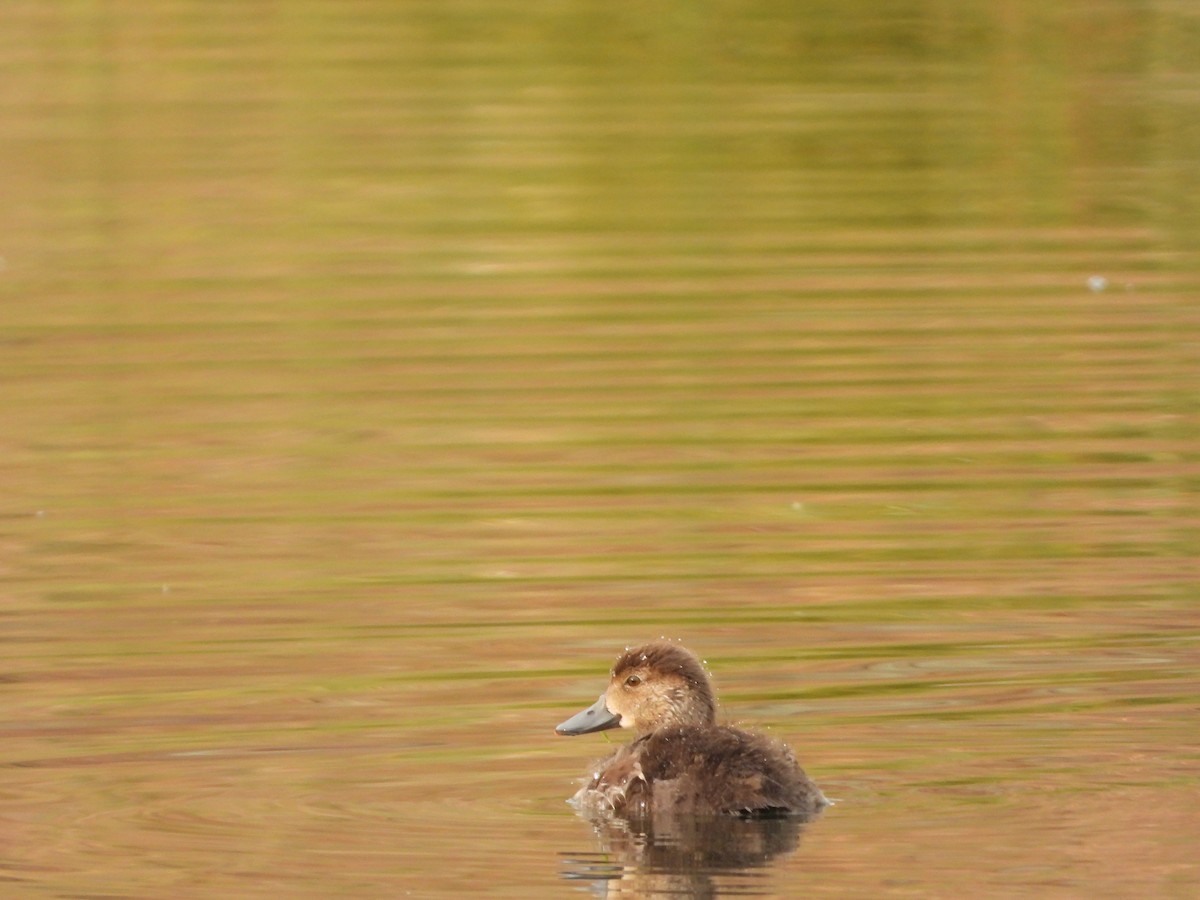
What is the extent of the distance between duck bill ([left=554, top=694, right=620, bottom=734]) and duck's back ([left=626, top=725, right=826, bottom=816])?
21 centimetres

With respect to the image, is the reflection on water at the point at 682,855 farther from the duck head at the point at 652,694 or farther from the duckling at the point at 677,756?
the duck head at the point at 652,694

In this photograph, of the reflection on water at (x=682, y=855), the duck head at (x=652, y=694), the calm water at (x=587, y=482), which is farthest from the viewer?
the duck head at (x=652, y=694)

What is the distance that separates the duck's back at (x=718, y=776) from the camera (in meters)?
7.31

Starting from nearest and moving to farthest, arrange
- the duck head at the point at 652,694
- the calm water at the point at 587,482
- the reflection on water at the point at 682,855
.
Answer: the reflection on water at the point at 682,855 < the calm water at the point at 587,482 < the duck head at the point at 652,694

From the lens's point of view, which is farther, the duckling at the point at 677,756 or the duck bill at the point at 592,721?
the duck bill at the point at 592,721

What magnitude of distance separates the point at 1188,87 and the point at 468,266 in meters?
9.58

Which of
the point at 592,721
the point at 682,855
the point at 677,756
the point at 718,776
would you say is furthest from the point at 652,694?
the point at 682,855

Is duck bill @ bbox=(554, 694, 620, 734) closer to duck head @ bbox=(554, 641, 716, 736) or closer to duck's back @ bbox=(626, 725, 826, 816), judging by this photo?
duck head @ bbox=(554, 641, 716, 736)

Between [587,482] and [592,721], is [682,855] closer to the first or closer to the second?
[592,721]

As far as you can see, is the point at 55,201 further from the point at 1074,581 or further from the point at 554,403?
the point at 1074,581

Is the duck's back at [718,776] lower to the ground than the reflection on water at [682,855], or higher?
higher

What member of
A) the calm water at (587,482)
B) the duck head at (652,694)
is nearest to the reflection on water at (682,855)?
the calm water at (587,482)

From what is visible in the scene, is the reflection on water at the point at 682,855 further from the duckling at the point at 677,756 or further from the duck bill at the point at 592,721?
the duck bill at the point at 592,721

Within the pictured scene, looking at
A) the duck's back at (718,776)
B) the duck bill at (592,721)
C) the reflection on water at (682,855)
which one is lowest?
the reflection on water at (682,855)
